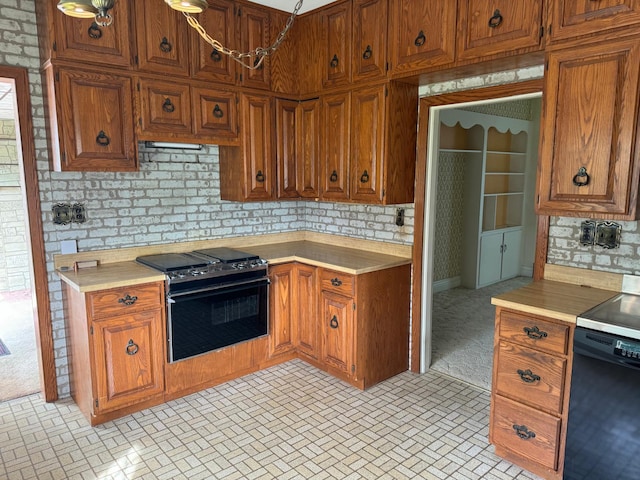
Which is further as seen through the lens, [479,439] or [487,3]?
[479,439]

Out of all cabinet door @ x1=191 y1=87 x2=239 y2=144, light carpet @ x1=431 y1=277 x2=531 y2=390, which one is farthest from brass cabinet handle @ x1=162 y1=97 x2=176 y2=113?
light carpet @ x1=431 y1=277 x2=531 y2=390

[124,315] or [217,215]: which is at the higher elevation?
[217,215]

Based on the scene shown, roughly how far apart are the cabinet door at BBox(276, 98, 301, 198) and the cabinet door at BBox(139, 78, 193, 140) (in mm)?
793

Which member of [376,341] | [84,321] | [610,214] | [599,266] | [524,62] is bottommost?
[376,341]

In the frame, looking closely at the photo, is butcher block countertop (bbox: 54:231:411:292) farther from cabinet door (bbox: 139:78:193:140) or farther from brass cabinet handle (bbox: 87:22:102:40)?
brass cabinet handle (bbox: 87:22:102:40)

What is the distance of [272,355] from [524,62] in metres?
2.73

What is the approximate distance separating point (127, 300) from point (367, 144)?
6.47 ft

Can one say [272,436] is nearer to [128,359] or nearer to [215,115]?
[128,359]

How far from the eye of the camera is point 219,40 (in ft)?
10.7

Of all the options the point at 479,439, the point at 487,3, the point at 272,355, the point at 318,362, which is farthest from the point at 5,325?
the point at 487,3

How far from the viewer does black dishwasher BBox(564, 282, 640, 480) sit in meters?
1.85

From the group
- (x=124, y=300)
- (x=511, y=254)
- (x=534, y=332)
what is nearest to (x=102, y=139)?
(x=124, y=300)

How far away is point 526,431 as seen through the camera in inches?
89.7

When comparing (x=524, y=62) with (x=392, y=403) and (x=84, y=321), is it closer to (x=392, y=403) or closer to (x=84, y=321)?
(x=392, y=403)
